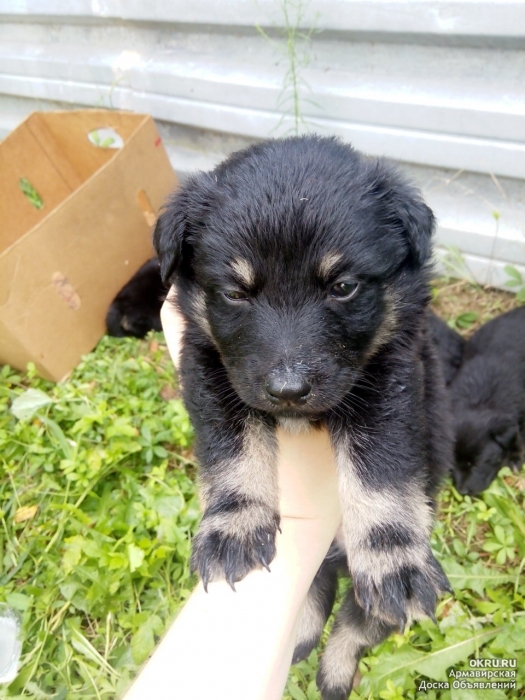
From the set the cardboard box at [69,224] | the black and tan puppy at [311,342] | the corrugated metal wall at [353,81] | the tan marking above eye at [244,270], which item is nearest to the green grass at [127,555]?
the cardboard box at [69,224]

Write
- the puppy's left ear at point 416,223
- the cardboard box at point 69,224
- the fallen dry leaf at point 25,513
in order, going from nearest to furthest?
1. the puppy's left ear at point 416,223
2. the fallen dry leaf at point 25,513
3. the cardboard box at point 69,224

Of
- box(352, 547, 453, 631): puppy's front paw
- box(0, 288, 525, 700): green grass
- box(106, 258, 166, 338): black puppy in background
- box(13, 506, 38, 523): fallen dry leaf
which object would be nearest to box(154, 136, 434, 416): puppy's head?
box(352, 547, 453, 631): puppy's front paw

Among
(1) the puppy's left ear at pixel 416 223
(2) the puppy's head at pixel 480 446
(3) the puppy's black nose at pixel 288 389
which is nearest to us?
(3) the puppy's black nose at pixel 288 389

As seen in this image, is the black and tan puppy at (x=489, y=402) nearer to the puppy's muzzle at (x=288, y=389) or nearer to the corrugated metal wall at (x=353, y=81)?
the corrugated metal wall at (x=353, y=81)

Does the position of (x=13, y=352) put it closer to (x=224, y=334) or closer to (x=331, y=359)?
(x=224, y=334)

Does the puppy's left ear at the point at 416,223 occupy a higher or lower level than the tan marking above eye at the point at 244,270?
lower

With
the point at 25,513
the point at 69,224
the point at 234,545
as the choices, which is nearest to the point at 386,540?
the point at 234,545

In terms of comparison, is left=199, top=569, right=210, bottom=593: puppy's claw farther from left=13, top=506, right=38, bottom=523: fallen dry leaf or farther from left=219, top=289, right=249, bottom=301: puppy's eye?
left=13, top=506, right=38, bottom=523: fallen dry leaf

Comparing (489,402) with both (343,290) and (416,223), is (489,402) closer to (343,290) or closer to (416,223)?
(416,223)
